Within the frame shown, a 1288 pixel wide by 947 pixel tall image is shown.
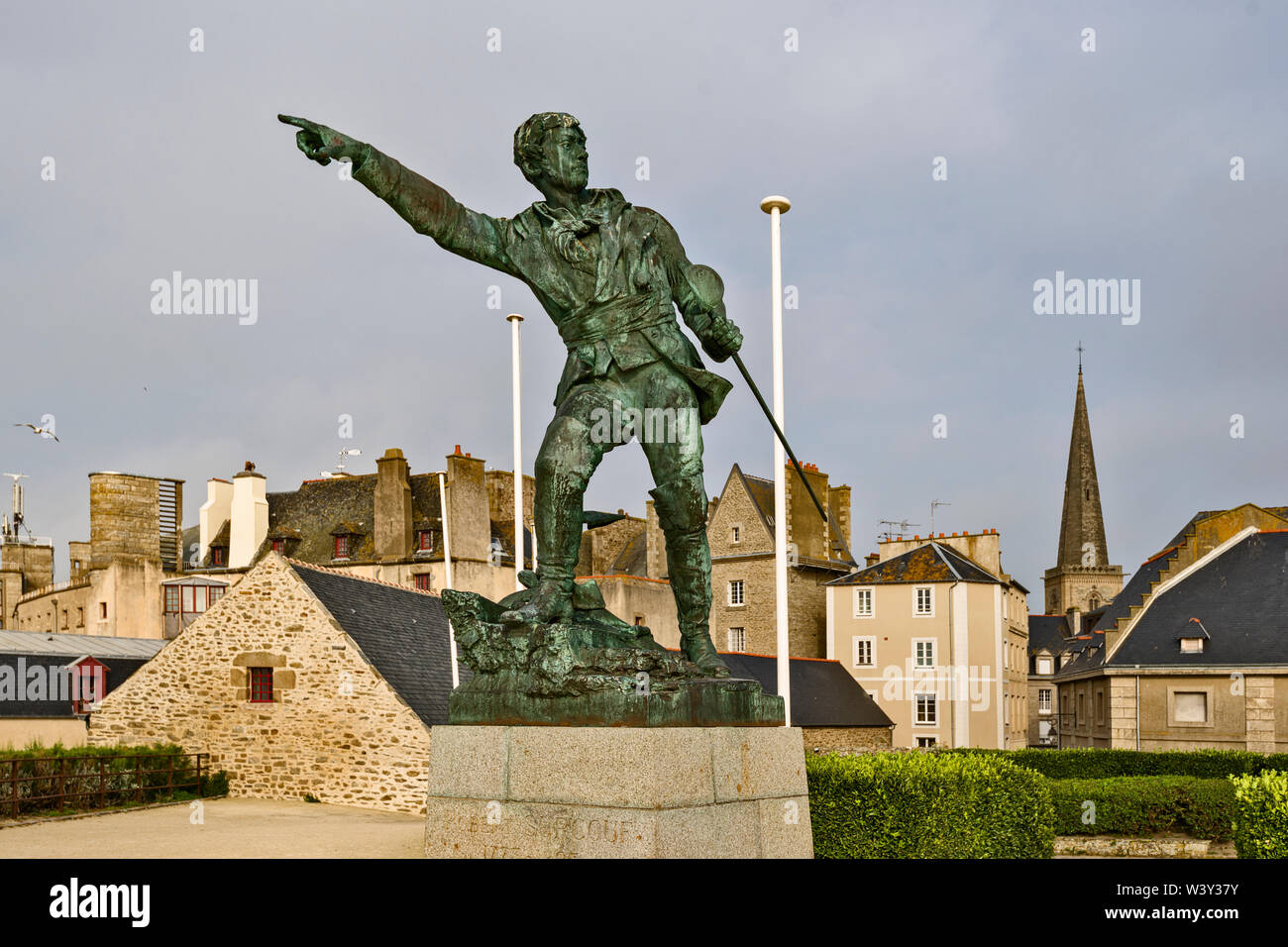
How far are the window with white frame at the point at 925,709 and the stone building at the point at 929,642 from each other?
0.04 meters

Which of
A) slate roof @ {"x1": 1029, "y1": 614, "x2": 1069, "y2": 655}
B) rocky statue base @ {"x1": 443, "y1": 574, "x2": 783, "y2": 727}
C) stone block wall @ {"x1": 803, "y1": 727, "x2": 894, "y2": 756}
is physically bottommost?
slate roof @ {"x1": 1029, "y1": 614, "x2": 1069, "y2": 655}

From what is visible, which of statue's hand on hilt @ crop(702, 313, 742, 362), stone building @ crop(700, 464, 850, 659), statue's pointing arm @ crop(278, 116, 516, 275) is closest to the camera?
statue's pointing arm @ crop(278, 116, 516, 275)

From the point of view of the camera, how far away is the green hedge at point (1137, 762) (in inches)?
1007

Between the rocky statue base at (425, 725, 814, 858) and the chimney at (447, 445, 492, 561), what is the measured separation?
3757 centimetres

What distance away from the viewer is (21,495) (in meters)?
61.1

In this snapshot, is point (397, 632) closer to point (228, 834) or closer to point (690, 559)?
point (228, 834)

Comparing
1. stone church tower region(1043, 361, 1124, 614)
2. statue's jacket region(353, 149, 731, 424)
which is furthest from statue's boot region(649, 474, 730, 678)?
stone church tower region(1043, 361, 1124, 614)

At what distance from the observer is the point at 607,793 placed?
17.2 feet

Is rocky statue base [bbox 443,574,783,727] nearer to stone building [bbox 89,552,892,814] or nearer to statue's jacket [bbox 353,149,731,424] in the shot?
statue's jacket [bbox 353,149,731,424]

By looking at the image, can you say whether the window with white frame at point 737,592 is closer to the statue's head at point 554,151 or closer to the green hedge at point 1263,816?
the green hedge at point 1263,816

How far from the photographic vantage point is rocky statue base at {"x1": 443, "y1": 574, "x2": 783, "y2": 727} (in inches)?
212

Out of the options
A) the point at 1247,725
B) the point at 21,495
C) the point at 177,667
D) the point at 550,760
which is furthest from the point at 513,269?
the point at 21,495

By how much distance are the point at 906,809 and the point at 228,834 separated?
9.40 meters

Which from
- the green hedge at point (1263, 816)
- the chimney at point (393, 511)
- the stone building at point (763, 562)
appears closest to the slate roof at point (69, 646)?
the chimney at point (393, 511)
